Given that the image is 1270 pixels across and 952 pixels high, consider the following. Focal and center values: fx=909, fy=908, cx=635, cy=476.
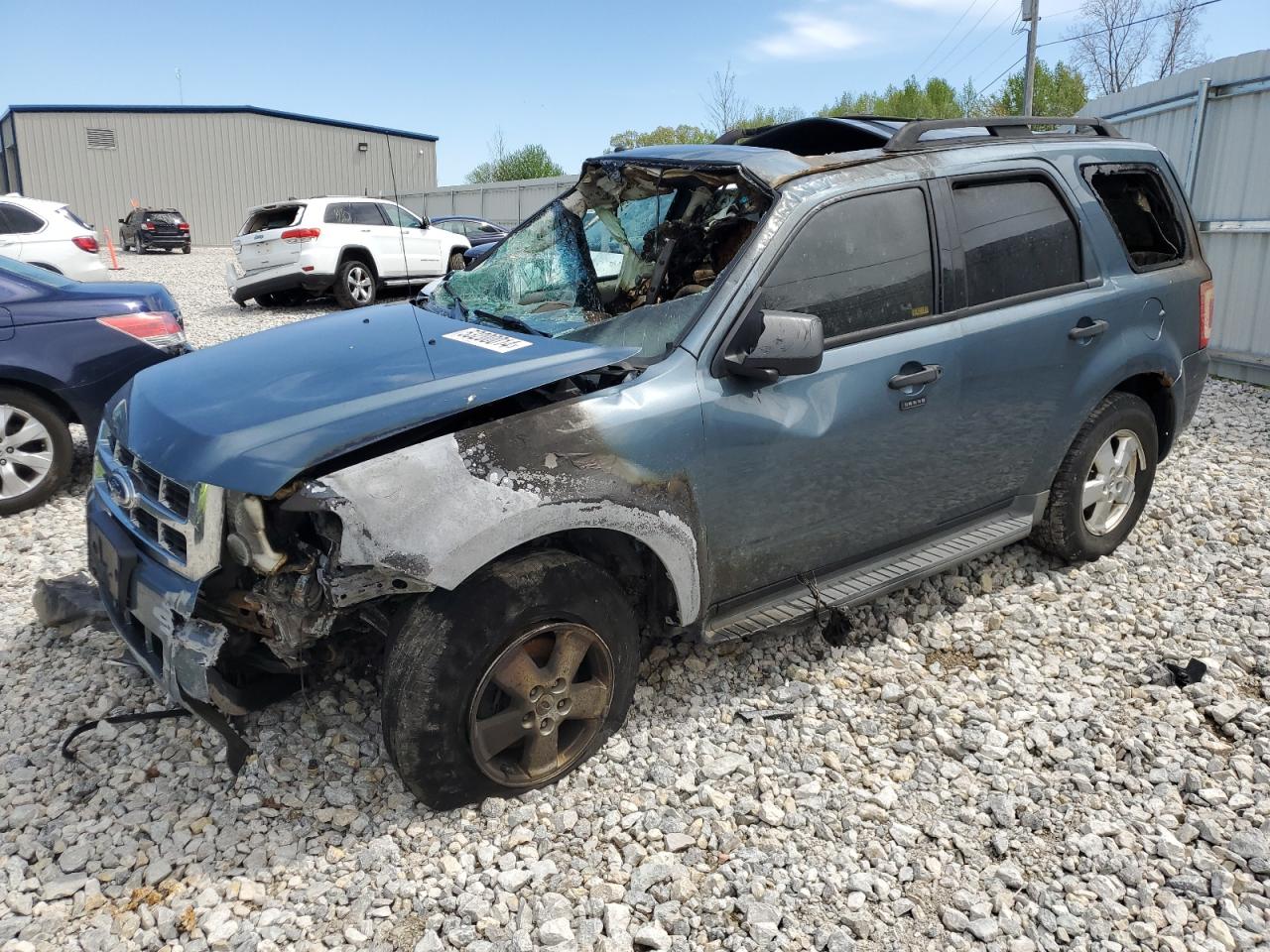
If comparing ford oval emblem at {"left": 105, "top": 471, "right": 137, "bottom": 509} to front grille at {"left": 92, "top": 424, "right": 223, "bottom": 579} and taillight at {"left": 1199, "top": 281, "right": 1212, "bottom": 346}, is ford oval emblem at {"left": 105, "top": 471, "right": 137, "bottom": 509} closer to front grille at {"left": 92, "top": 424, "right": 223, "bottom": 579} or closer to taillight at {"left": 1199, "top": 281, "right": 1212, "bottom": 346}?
front grille at {"left": 92, "top": 424, "right": 223, "bottom": 579}

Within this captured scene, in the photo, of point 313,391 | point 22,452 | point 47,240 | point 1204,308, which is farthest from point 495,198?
point 313,391

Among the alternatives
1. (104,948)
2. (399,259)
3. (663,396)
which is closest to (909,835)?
(663,396)

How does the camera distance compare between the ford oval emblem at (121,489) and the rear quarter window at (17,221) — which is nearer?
the ford oval emblem at (121,489)

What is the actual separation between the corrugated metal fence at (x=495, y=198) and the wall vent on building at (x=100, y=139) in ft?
41.3

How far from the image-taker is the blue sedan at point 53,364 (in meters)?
5.25

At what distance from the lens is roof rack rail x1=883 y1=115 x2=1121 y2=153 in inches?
140

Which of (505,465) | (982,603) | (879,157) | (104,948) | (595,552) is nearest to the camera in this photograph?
(104,948)

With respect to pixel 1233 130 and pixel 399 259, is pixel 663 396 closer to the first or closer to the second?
pixel 1233 130

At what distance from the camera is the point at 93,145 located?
36.8 m

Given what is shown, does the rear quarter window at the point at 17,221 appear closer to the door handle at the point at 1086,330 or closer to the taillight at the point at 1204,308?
the door handle at the point at 1086,330

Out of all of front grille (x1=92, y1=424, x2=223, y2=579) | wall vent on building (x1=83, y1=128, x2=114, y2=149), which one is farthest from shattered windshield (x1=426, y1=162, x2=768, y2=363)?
wall vent on building (x1=83, y1=128, x2=114, y2=149)

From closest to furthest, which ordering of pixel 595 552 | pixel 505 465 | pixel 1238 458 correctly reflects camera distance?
pixel 505 465
pixel 595 552
pixel 1238 458

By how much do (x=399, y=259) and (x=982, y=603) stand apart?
1249 cm

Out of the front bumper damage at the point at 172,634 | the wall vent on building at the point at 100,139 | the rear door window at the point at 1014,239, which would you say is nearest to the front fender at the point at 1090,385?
the rear door window at the point at 1014,239
